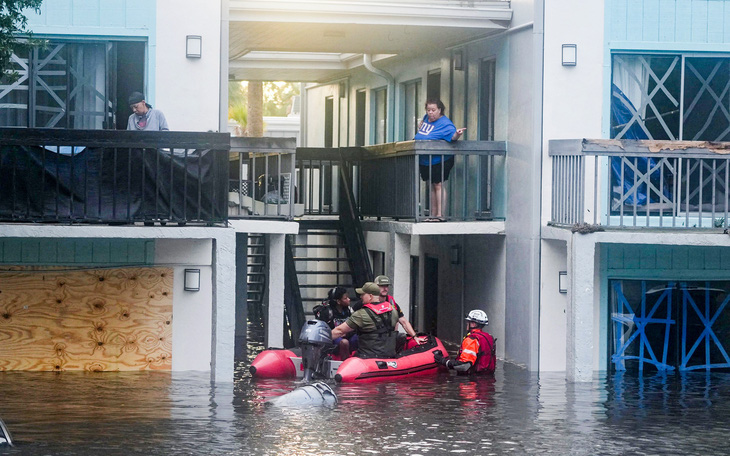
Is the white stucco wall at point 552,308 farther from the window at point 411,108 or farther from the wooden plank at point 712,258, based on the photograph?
the window at point 411,108

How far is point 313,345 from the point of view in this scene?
17.2 metres

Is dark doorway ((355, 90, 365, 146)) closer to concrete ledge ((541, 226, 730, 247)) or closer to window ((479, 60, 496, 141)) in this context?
window ((479, 60, 496, 141))

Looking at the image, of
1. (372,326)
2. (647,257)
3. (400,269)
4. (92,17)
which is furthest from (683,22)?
(92,17)

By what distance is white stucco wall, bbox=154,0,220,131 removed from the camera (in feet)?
58.4

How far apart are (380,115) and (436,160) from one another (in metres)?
7.34

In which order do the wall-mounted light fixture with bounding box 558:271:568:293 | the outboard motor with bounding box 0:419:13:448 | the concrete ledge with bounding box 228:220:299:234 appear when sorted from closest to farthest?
the outboard motor with bounding box 0:419:13:448 → the concrete ledge with bounding box 228:220:299:234 → the wall-mounted light fixture with bounding box 558:271:568:293

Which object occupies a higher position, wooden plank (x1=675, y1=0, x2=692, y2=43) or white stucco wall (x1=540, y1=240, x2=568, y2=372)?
wooden plank (x1=675, y1=0, x2=692, y2=43)

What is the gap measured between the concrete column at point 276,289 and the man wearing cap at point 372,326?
167 cm

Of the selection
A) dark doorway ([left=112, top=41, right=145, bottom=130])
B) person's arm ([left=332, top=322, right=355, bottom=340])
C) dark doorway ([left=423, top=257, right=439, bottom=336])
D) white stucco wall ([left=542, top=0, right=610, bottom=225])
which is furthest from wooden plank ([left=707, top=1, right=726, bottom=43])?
dark doorway ([left=112, top=41, right=145, bottom=130])

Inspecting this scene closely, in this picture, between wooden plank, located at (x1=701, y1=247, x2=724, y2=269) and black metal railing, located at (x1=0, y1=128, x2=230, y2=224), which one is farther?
wooden plank, located at (x1=701, y1=247, x2=724, y2=269)

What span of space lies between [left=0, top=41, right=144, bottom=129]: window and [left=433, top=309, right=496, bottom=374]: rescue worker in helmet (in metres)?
5.54

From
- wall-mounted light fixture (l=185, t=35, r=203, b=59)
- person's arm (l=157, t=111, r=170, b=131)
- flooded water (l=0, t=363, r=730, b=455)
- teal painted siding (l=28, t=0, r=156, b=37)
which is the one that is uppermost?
teal painted siding (l=28, t=0, r=156, b=37)

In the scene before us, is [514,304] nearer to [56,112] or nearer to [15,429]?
[56,112]

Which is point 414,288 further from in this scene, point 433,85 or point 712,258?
point 712,258
